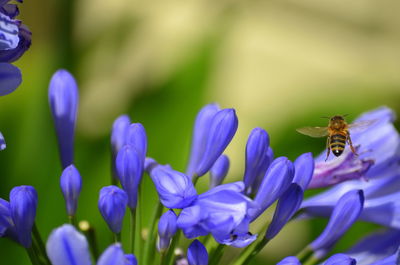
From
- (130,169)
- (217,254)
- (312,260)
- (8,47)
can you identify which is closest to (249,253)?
(217,254)

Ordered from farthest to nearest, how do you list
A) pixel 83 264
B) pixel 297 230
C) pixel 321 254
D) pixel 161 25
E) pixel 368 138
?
pixel 161 25
pixel 297 230
pixel 368 138
pixel 321 254
pixel 83 264

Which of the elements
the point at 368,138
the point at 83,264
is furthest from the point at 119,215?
the point at 368,138

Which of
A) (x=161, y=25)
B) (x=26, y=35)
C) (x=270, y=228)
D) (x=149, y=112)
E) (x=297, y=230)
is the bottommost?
(x=297, y=230)

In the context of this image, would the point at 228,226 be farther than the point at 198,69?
No

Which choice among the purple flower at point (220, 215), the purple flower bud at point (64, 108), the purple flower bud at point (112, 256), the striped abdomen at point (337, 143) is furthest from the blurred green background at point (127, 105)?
the purple flower bud at point (112, 256)

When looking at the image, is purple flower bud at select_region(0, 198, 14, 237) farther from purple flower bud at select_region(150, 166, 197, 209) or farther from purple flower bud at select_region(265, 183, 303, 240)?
purple flower bud at select_region(265, 183, 303, 240)

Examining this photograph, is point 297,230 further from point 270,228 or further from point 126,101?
point 270,228

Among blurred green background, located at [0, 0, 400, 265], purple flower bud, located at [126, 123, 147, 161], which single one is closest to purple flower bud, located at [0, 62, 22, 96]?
purple flower bud, located at [126, 123, 147, 161]
